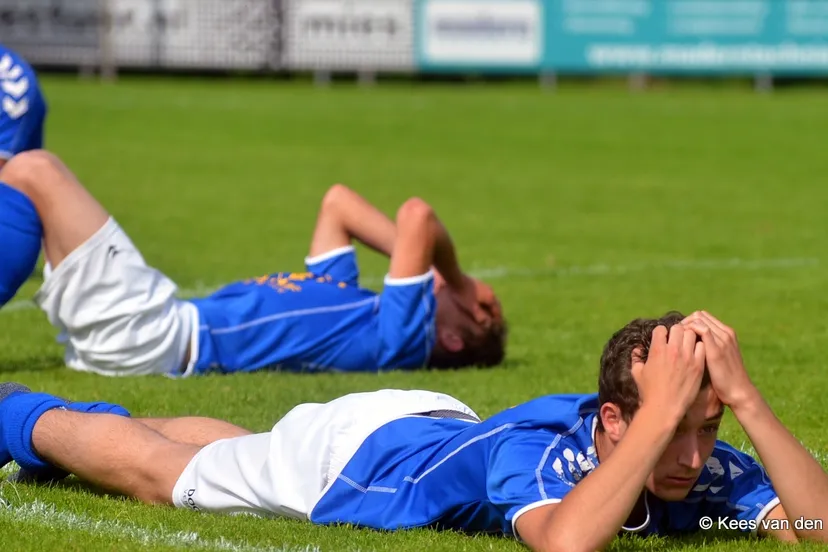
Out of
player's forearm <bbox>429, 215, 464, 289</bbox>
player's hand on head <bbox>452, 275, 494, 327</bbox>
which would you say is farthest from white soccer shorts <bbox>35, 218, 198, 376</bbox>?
player's hand on head <bbox>452, 275, 494, 327</bbox>

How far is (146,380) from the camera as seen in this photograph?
275 inches

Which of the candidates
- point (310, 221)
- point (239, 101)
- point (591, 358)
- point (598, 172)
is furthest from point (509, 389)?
point (239, 101)

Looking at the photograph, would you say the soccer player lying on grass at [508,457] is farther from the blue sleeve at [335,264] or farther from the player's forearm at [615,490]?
the blue sleeve at [335,264]

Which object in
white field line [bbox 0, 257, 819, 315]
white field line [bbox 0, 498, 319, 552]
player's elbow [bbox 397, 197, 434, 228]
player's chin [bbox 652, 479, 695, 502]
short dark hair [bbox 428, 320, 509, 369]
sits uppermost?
player's chin [bbox 652, 479, 695, 502]

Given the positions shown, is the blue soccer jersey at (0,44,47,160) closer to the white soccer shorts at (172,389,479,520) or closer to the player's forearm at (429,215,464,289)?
the player's forearm at (429,215,464,289)

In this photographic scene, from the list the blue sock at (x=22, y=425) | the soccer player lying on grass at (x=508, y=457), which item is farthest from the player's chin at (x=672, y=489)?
the blue sock at (x=22, y=425)

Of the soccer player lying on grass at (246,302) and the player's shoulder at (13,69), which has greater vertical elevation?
the player's shoulder at (13,69)

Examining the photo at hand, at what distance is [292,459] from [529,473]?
2.81 ft

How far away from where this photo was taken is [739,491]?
4.36 metres

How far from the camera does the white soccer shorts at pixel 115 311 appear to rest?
6855 millimetres

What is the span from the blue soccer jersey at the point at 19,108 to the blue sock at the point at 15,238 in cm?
299

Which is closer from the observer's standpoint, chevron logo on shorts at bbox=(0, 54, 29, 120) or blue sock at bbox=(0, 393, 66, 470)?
blue sock at bbox=(0, 393, 66, 470)

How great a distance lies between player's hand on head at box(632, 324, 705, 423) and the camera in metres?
3.81

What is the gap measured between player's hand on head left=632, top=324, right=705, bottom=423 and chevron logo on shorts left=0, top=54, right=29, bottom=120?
6724 mm
